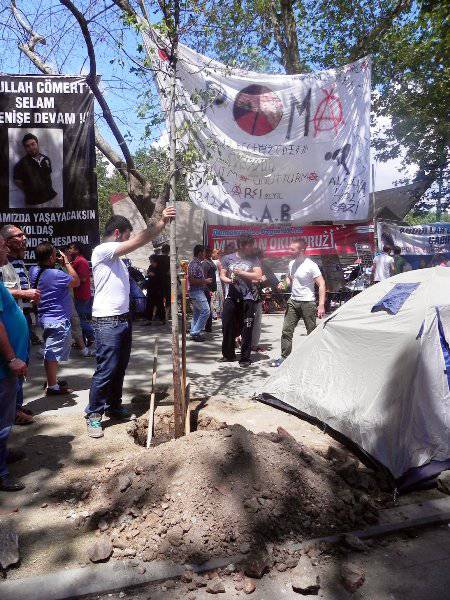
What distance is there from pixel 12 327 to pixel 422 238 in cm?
1580

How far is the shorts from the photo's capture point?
5.16 metres

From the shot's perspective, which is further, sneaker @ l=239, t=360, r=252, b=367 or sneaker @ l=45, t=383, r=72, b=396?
sneaker @ l=239, t=360, r=252, b=367

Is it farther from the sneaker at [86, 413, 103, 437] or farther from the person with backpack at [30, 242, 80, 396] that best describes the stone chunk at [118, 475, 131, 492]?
the person with backpack at [30, 242, 80, 396]

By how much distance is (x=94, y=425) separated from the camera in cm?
436

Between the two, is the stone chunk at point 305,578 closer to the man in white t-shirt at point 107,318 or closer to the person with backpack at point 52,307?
the man in white t-shirt at point 107,318

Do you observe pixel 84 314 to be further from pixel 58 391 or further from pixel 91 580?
pixel 91 580

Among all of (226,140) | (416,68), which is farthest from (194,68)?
(416,68)

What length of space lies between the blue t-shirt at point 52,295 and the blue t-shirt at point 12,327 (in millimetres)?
1787

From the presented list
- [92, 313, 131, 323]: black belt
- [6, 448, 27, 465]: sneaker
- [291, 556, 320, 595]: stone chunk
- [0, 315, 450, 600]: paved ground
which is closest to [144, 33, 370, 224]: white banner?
[0, 315, 450, 600]: paved ground

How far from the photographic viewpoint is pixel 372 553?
283 centimetres

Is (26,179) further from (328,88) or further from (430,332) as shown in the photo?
(430,332)

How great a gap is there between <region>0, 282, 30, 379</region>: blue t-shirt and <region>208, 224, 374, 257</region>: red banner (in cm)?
731

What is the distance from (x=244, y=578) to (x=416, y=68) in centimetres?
1715

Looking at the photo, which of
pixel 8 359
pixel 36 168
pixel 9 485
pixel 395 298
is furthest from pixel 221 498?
pixel 36 168
